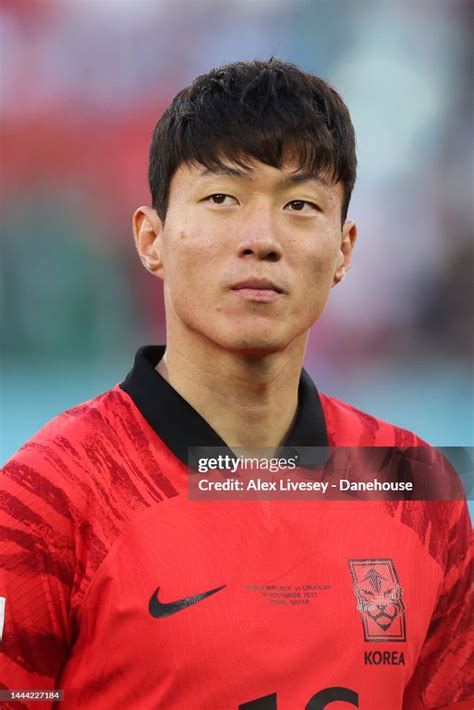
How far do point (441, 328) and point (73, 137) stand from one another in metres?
0.71

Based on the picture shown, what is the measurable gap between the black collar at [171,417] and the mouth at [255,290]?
163mm

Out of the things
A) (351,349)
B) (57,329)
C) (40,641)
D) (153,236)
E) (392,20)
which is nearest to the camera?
(40,641)

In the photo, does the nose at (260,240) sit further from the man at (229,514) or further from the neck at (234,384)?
the neck at (234,384)

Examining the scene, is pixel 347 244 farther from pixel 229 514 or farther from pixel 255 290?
pixel 229 514

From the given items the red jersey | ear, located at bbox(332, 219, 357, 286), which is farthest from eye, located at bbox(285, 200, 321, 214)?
the red jersey

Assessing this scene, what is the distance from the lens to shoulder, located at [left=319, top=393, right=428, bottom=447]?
48.8 inches

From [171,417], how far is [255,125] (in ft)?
1.20

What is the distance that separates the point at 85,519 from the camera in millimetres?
1024

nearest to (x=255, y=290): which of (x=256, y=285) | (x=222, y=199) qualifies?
(x=256, y=285)

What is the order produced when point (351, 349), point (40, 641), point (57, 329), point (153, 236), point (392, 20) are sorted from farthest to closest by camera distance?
point (351, 349) → point (57, 329) → point (392, 20) → point (153, 236) → point (40, 641)

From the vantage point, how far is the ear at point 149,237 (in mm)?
1183

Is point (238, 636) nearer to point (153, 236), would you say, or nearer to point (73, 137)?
point (153, 236)

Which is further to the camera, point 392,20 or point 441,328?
point 441,328

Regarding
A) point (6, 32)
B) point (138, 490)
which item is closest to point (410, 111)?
point (6, 32)
